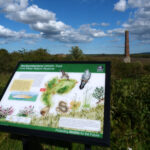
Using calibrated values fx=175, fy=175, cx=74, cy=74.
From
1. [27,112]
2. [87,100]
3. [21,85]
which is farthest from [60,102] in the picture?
[21,85]

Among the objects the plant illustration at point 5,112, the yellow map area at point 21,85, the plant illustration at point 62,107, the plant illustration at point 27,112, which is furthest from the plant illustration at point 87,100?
the plant illustration at point 5,112

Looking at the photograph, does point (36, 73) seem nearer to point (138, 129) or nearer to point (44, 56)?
point (138, 129)

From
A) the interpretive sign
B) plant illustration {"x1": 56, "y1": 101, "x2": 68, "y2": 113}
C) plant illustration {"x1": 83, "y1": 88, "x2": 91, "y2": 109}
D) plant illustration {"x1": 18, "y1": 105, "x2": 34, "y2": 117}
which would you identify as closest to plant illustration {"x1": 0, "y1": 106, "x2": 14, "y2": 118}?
the interpretive sign

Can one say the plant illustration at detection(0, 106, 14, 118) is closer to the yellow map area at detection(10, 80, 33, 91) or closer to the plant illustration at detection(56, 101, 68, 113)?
the yellow map area at detection(10, 80, 33, 91)

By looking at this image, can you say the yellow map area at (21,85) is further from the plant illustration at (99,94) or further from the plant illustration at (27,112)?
the plant illustration at (99,94)

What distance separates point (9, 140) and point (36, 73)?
1.49 metres

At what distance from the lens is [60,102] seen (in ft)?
6.65

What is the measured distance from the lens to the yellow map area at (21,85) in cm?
232

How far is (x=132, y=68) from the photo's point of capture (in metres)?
8.62

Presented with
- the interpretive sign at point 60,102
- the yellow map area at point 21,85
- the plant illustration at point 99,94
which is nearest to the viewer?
the interpretive sign at point 60,102

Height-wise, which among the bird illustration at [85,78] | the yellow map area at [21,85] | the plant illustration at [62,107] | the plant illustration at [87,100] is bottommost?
the plant illustration at [62,107]

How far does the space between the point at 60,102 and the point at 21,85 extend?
0.68m

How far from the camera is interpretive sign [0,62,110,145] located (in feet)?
5.90

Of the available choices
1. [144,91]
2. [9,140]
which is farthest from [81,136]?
[144,91]
